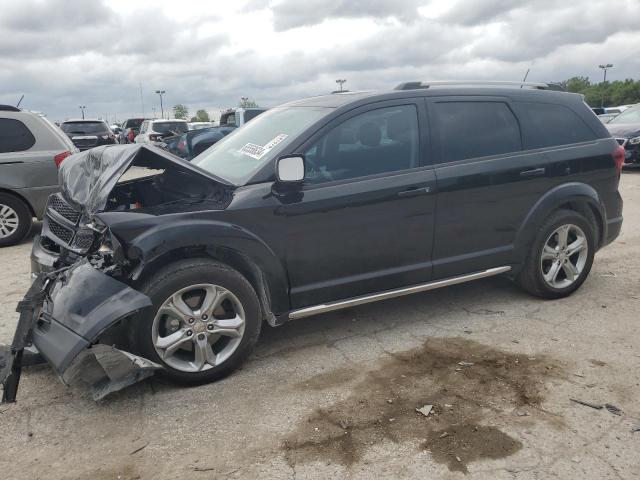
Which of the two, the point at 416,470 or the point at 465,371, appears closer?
the point at 416,470

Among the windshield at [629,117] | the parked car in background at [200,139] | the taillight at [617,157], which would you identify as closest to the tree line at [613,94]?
the windshield at [629,117]

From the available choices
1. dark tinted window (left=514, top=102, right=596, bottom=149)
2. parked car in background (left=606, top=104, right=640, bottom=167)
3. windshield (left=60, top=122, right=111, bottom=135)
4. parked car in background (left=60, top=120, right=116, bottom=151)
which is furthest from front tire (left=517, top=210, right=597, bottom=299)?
windshield (left=60, top=122, right=111, bottom=135)

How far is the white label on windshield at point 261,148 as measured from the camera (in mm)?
3877

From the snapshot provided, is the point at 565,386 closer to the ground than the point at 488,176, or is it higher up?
closer to the ground

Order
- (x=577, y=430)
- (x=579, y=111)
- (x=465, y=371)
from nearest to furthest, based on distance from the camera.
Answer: (x=577, y=430) → (x=465, y=371) → (x=579, y=111)

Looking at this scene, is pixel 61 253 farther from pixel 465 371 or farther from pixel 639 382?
pixel 639 382

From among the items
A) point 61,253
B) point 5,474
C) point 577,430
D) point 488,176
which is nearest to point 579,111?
point 488,176

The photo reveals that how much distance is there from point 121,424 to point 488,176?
3.08 m

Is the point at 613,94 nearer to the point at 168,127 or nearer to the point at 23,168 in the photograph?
the point at 168,127

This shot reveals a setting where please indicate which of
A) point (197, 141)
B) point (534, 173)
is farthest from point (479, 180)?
point (197, 141)

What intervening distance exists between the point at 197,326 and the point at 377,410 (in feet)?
3.85

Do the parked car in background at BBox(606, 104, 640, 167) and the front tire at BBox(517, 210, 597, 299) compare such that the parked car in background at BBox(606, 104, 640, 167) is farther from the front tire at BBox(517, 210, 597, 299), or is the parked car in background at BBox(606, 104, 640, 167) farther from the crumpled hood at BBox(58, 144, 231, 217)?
the crumpled hood at BBox(58, 144, 231, 217)

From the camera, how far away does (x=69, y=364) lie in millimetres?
2932

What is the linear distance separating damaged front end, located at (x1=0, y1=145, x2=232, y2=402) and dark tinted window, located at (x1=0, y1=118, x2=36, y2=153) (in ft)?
13.3
